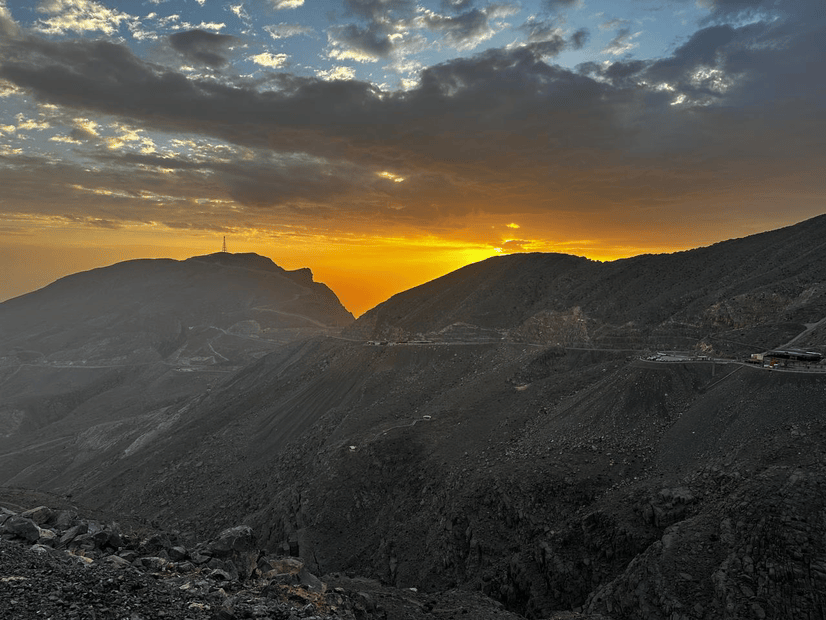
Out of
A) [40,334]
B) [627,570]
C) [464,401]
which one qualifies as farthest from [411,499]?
[40,334]

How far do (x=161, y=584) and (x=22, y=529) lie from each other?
319 inches

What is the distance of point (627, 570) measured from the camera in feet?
86.2

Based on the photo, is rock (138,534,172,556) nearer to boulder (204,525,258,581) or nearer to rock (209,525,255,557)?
boulder (204,525,258,581)

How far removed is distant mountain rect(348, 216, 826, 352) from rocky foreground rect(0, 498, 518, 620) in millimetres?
40217

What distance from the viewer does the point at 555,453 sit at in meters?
39.0

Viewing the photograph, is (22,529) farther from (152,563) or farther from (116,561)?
(152,563)

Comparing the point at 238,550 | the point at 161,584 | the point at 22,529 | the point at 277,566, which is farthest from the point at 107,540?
the point at 277,566

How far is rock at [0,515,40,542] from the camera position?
21297 mm

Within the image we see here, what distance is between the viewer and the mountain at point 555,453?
2567cm

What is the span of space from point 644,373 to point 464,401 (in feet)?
61.1

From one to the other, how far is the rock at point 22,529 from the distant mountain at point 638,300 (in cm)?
5112

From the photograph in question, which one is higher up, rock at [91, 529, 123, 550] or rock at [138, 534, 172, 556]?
rock at [91, 529, 123, 550]

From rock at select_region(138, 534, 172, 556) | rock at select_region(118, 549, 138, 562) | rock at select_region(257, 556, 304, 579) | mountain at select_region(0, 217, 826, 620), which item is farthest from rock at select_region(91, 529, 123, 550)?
mountain at select_region(0, 217, 826, 620)

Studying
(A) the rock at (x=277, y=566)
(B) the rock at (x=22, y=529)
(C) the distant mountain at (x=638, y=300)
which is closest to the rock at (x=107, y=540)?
(B) the rock at (x=22, y=529)
